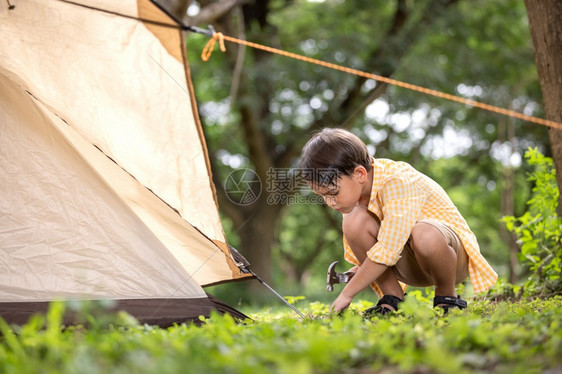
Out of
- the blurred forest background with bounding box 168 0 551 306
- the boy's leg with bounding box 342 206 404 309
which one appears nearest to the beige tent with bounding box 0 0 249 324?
the boy's leg with bounding box 342 206 404 309

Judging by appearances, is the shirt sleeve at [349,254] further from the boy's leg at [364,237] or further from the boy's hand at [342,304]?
the boy's hand at [342,304]

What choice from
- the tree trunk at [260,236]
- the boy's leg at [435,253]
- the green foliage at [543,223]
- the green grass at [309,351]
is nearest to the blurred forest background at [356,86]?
the tree trunk at [260,236]

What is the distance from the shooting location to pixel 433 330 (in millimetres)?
1647

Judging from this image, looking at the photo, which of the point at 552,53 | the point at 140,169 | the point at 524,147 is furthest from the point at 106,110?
the point at 524,147

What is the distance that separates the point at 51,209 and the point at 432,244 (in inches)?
62.2

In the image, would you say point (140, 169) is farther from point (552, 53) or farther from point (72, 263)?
point (552, 53)

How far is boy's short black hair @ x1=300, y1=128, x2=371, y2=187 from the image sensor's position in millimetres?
2562

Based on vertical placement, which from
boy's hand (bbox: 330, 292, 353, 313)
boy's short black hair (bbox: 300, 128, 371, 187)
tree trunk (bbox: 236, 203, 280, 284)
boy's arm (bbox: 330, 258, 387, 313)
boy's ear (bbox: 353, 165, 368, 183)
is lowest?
tree trunk (bbox: 236, 203, 280, 284)

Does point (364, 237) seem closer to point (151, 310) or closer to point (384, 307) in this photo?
point (384, 307)

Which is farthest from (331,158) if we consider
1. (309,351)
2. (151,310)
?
(309,351)

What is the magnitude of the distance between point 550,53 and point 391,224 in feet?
3.90

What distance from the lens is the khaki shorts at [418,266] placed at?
248cm

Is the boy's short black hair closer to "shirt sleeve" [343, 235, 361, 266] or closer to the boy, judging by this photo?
the boy

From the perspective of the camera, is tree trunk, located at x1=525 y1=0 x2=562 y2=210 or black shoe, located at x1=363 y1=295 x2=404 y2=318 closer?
black shoe, located at x1=363 y1=295 x2=404 y2=318
